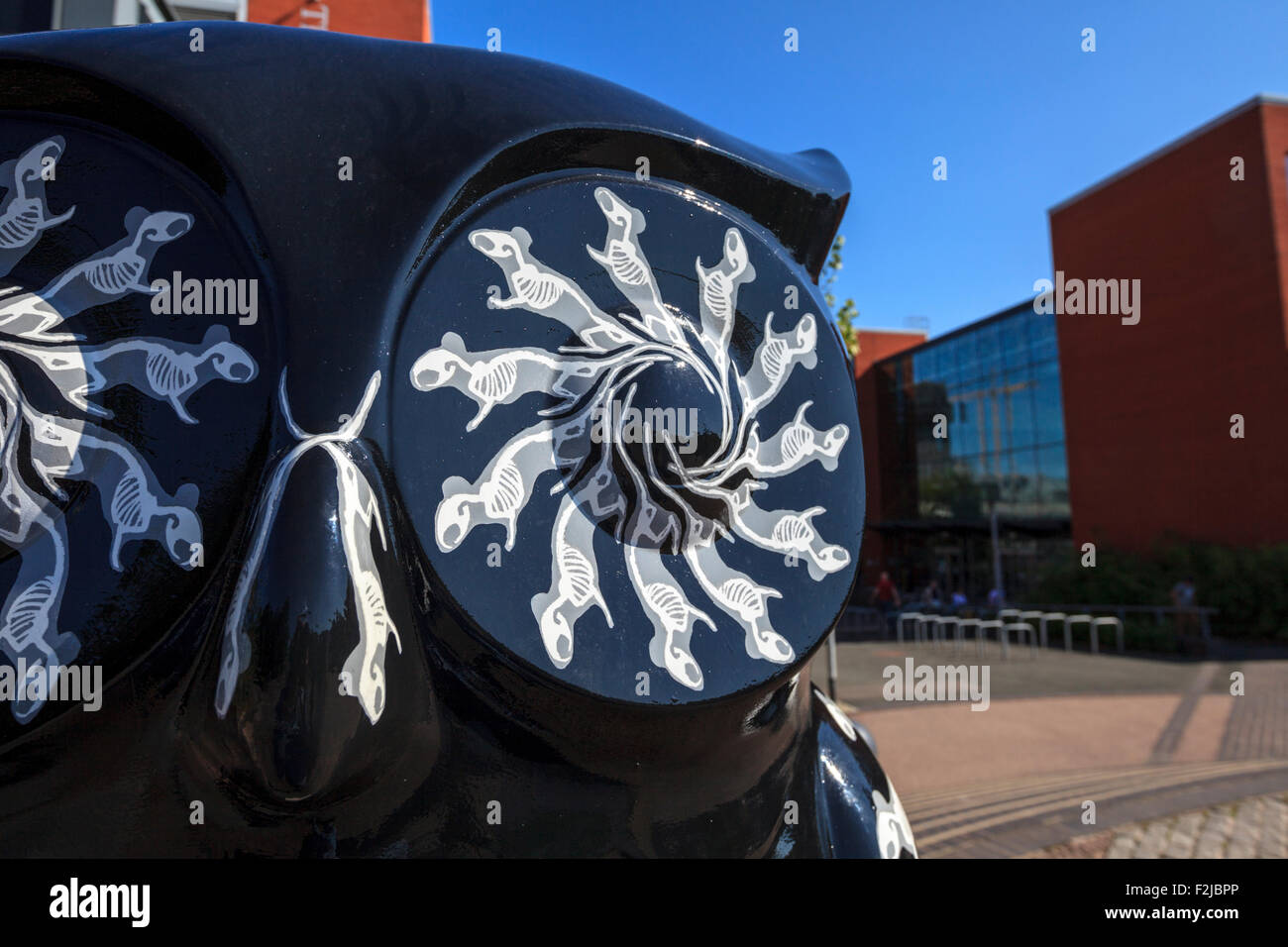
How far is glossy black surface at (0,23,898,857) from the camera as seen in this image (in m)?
1.03

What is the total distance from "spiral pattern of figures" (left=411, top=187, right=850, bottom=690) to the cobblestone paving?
440 centimetres

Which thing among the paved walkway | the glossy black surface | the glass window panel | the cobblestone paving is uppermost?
the glass window panel

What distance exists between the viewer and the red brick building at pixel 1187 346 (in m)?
18.6

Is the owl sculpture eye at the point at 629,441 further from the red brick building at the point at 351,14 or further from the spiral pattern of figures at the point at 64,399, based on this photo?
the red brick building at the point at 351,14

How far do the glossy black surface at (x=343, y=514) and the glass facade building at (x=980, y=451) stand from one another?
23.6 metres

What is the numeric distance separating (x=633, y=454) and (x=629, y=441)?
0.02 m

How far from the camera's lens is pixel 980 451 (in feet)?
87.6

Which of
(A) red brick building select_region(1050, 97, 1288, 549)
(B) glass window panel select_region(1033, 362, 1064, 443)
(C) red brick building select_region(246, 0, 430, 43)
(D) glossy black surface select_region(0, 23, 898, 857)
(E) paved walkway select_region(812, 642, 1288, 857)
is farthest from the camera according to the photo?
(B) glass window panel select_region(1033, 362, 1064, 443)

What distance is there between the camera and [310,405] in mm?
1087

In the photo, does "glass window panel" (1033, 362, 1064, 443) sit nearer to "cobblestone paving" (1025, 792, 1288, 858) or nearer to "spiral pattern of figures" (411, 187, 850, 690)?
"cobblestone paving" (1025, 792, 1288, 858)

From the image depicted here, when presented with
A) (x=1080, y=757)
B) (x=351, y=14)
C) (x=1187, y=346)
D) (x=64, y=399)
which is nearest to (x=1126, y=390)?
(x=1187, y=346)

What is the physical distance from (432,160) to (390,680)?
78cm

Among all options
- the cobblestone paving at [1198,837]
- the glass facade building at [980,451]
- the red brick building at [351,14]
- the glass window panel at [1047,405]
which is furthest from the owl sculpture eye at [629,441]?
the glass window panel at [1047,405]

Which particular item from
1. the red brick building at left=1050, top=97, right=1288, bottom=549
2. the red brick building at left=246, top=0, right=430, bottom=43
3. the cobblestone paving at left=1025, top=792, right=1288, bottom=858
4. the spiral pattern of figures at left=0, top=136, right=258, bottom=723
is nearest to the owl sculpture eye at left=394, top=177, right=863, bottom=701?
the spiral pattern of figures at left=0, top=136, right=258, bottom=723
